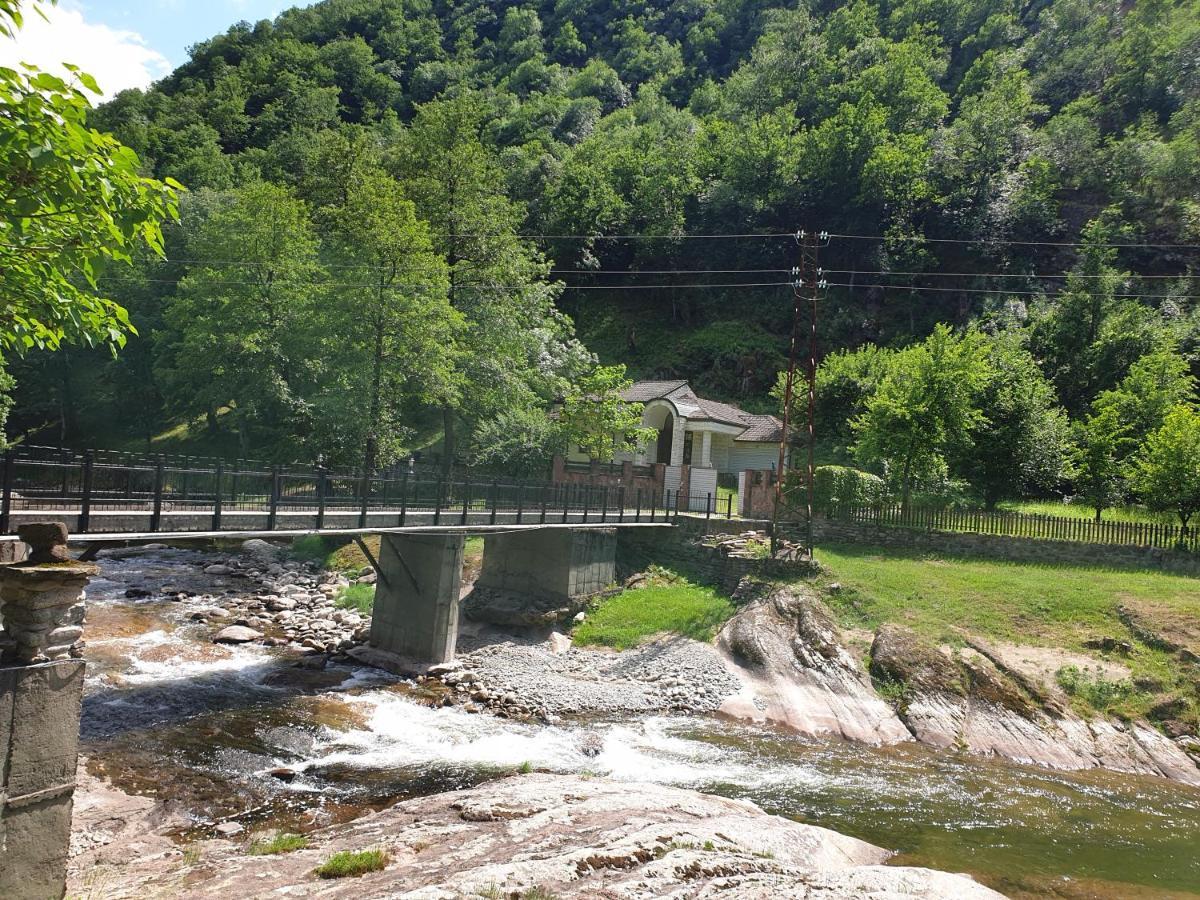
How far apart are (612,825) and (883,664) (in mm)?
12456

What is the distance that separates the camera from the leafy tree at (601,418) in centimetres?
3681

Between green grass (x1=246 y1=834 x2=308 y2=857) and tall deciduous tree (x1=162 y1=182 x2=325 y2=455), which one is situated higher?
tall deciduous tree (x1=162 y1=182 x2=325 y2=455)

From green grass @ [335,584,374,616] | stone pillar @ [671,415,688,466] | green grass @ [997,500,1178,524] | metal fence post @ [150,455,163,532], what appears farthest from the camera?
stone pillar @ [671,415,688,466]

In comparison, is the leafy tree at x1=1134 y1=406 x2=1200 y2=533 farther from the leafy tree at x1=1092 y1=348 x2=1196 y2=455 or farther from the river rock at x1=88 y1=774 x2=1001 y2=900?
the river rock at x1=88 y1=774 x2=1001 y2=900

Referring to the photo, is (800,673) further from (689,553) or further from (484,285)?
(484,285)

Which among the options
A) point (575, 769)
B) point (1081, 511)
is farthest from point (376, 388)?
point (1081, 511)

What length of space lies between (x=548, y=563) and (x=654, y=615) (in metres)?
4.15

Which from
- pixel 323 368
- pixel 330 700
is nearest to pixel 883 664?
pixel 330 700

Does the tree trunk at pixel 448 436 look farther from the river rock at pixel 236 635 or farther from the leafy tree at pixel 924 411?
the leafy tree at pixel 924 411

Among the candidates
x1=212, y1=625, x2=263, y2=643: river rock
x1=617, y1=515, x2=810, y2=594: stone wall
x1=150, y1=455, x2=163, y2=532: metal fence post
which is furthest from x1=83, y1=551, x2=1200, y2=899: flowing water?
x1=617, y1=515, x2=810, y2=594: stone wall

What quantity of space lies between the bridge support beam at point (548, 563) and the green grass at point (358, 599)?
3.91 meters

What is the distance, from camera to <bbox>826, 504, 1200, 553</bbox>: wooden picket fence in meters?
25.7

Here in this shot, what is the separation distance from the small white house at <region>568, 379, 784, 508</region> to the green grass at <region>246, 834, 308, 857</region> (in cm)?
3067

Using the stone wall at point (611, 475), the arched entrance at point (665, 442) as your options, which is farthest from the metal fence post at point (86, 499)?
the arched entrance at point (665, 442)
